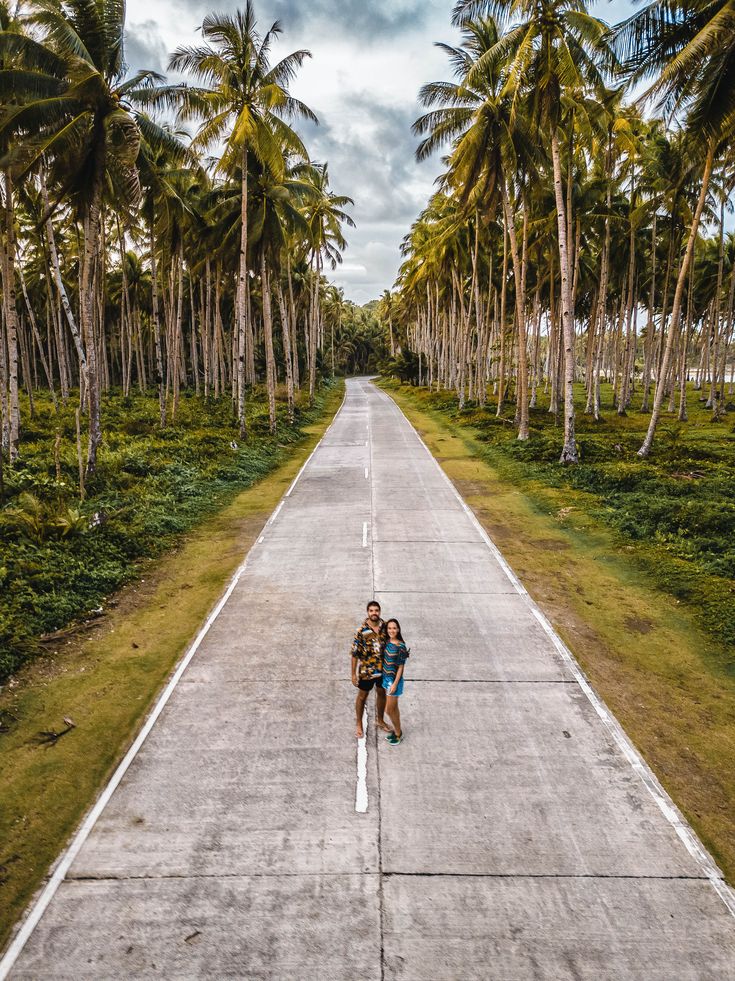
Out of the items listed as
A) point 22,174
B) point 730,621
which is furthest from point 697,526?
point 22,174

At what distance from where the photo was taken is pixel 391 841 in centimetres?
557

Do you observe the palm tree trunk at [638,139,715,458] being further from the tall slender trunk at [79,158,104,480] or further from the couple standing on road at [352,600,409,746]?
the tall slender trunk at [79,158,104,480]

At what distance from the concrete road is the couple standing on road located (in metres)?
0.47

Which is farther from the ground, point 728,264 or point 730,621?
point 728,264

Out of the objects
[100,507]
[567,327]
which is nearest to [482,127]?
[567,327]

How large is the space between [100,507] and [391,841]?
12183 mm

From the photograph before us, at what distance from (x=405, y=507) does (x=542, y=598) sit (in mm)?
6750

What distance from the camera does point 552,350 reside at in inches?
1495

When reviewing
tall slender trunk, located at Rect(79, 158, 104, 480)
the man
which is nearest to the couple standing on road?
the man

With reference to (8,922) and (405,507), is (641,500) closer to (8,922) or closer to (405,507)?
(405,507)

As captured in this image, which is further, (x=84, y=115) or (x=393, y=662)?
(x=84, y=115)

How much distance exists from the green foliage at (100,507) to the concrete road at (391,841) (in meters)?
3.50

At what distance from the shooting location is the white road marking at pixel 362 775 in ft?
19.7

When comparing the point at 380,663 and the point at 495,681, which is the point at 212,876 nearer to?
the point at 380,663
